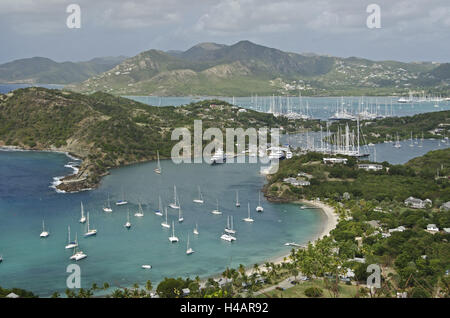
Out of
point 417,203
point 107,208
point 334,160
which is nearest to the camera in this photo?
point 417,203

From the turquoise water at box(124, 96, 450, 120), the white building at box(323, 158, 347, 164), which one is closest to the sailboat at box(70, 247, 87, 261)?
the white building at box(323, 158, 347, 164)

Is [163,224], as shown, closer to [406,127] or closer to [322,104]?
[406,127]

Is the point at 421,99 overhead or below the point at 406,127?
overhead

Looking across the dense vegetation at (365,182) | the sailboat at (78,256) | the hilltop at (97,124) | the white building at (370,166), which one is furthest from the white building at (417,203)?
the hilltop at (97,124)

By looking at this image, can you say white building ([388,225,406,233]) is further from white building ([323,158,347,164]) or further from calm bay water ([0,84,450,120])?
calm bay water ([0,84,450,120])

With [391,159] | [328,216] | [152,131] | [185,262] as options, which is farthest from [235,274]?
[152,131]

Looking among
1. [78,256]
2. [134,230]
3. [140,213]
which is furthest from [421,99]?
[78,256]
